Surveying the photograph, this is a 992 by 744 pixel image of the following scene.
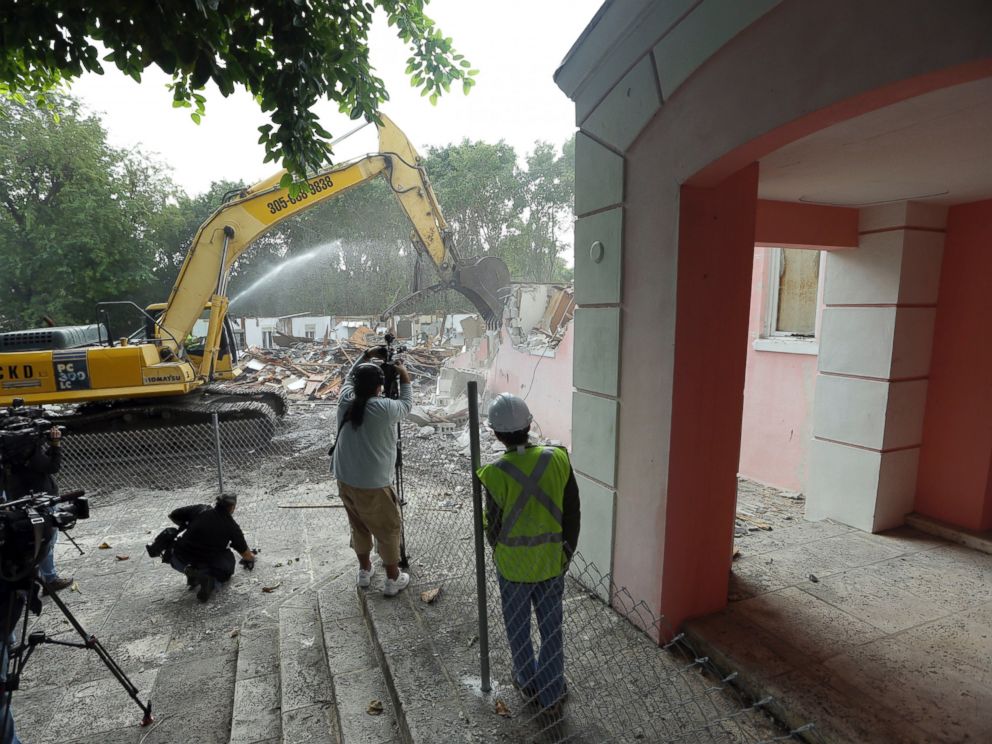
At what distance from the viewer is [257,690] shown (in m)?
3.32

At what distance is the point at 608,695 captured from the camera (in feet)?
8.82

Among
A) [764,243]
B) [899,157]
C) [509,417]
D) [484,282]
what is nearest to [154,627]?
[509,417]

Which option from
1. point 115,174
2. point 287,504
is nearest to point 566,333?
point 287,504

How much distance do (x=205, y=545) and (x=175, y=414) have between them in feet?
15.9

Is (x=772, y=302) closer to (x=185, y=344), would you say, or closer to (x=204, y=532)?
(x=204, y=532)

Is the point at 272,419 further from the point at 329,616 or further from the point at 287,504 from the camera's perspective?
the point at 329,616

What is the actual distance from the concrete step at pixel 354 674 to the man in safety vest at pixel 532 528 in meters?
0.91

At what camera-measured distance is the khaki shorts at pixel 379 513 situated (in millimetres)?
3686

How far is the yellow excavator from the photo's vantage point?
760cm

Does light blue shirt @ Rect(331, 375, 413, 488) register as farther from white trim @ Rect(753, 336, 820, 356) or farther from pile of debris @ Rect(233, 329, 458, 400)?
pile of debris @ Rect(233, 329, 458, 400)

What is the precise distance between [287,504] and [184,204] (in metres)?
31.6

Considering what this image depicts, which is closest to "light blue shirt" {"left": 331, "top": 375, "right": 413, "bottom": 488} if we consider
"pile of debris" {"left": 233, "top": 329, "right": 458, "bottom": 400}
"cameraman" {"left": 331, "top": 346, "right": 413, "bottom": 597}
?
"cameraman" {"left": 331, "top": 346, "right": 413, "bottom": 597}

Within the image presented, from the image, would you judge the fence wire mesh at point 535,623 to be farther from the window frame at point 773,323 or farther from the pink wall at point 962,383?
the window frame at point 773,323

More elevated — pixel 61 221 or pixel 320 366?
pixel 61 221
